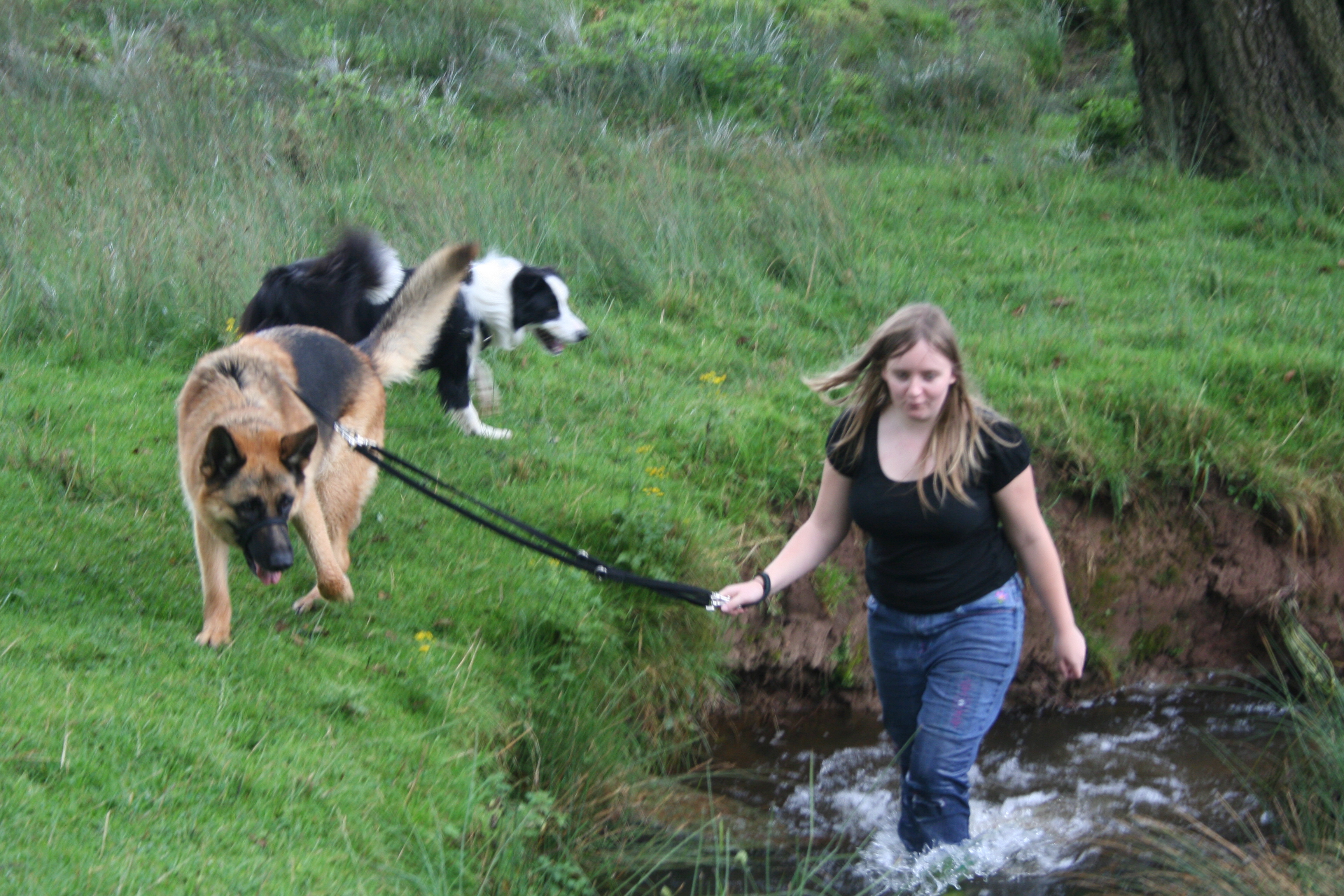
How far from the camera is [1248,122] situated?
30.4ft

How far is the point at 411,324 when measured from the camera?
4844mm

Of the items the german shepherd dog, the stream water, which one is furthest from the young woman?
the german shepherd dog

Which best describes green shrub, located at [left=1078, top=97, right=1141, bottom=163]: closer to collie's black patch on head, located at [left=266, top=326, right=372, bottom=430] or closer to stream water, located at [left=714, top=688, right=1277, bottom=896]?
stream water, located at [left=714, top=688, right=1277, bottom=896]

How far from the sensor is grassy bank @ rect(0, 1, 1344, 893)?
327 cm

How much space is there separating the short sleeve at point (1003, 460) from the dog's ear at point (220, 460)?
8.14 feet

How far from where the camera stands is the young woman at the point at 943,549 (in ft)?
10.8

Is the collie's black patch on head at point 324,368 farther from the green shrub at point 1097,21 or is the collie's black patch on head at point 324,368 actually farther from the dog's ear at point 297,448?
the green shrub at point 1097,21

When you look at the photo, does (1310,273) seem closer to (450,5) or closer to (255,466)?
(255,466)

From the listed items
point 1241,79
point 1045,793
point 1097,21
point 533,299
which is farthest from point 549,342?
point 1097,21

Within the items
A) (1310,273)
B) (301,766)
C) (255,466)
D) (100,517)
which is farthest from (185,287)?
(1310,273)

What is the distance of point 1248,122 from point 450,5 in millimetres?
8778

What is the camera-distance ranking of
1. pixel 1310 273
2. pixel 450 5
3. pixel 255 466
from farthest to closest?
1. pixel 450 5
2. pixel 1310 273
3. pixel 255 466

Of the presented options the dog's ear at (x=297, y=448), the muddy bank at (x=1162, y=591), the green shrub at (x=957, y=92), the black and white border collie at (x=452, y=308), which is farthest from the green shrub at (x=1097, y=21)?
the dog's ear at (x=297, y=448)

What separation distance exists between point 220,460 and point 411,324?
1.45 m
